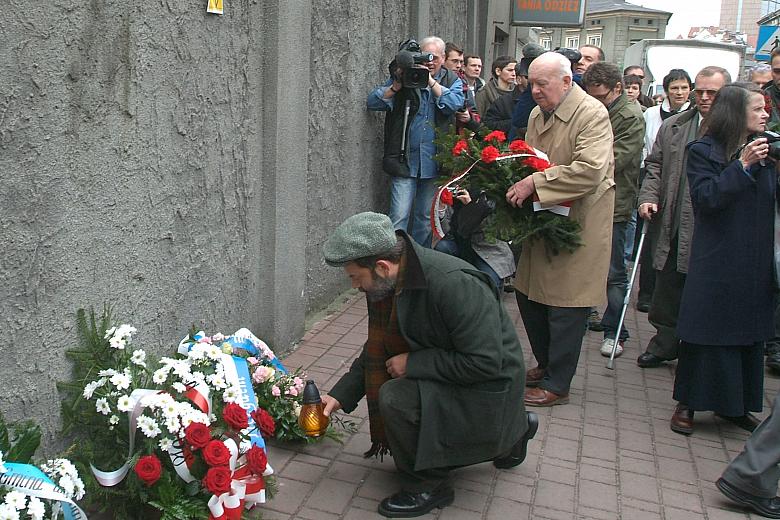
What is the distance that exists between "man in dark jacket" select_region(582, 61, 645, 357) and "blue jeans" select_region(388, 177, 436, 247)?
165 centimetres

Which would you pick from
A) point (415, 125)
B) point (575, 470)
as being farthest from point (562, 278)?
point (415, 125)

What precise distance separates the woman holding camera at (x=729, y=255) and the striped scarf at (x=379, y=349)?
1.87 m

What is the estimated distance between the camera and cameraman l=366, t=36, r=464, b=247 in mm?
7309

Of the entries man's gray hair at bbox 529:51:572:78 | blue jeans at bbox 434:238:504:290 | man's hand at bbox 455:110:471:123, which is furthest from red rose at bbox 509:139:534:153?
man's hand at bbox 455:110:471:123

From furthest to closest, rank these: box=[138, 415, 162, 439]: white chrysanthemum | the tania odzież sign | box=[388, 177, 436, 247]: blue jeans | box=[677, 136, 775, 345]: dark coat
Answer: the tania odzież sign, box=[388, 177, 436, 247]: blue jeans, box=[677, 136, 775, 345]: dark coat, box=[138, 415, 162, 439]: white chrysanthemum

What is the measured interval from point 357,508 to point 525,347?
294 cm

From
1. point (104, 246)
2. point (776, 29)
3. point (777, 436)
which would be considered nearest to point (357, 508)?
point (104, 246)

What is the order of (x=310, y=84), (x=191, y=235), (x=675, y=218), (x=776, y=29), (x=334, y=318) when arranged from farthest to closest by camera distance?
(x=776, y=29) → (x=334, y=318) → (x=310, y=84) → (x=675, y=218) → (x=191, y=235)

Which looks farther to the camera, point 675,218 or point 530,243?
point 675,218

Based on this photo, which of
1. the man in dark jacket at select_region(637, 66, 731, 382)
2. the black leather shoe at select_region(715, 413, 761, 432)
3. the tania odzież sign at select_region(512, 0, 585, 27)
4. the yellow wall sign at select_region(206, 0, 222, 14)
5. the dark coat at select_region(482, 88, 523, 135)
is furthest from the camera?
the tania odzież sign at select_region(512, 0, 585, 27)

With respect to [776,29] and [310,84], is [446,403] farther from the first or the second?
[776,29]

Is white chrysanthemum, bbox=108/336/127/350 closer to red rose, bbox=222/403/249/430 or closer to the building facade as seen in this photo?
red rose, bbox=222/403/249/430

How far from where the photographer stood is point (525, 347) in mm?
6391

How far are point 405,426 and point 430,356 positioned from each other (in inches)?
12.1
